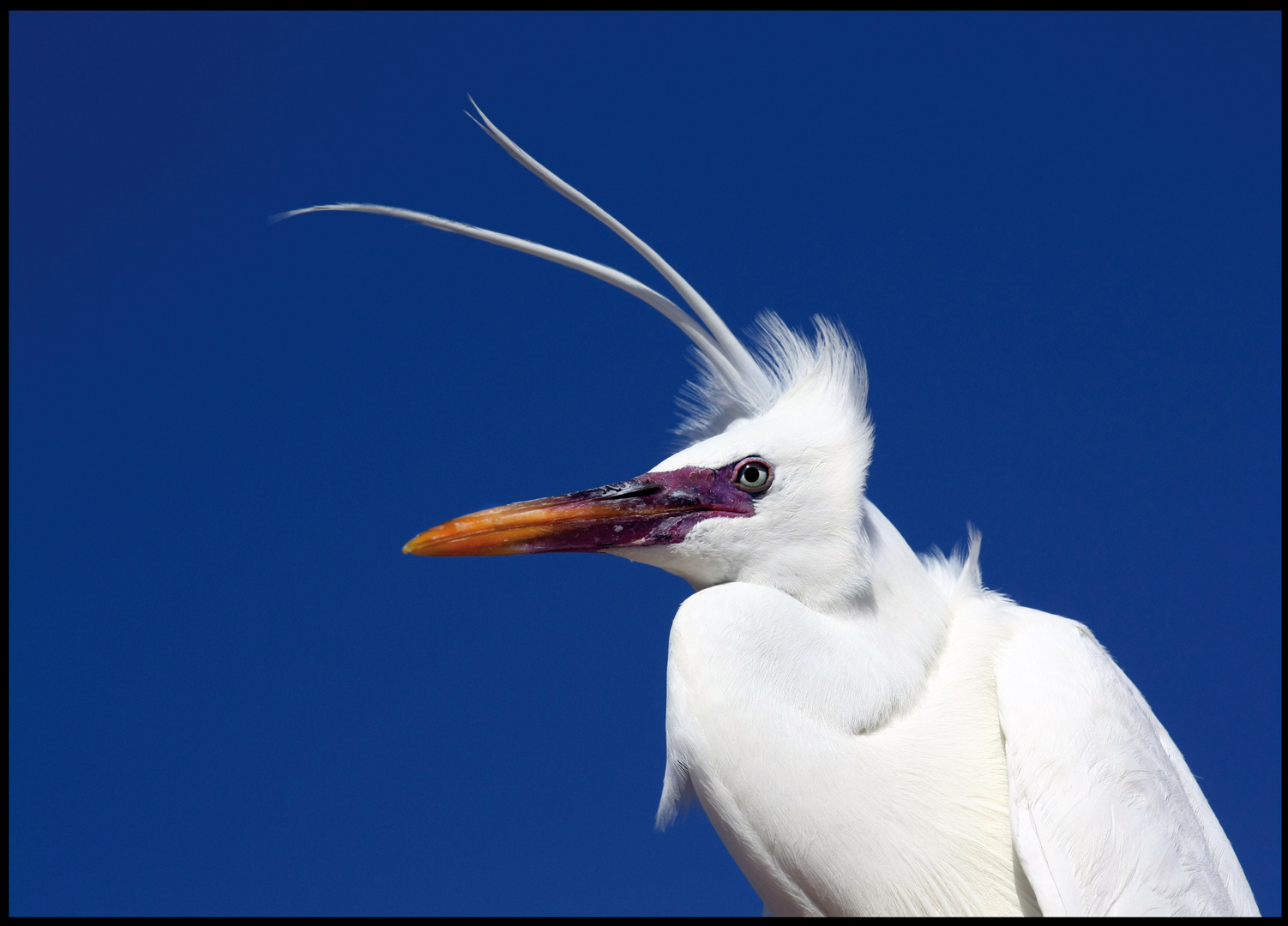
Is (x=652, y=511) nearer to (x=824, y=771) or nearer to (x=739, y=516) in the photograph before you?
(x=739, y=516)

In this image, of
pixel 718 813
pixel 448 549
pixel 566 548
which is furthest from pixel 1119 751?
pixel 448 549

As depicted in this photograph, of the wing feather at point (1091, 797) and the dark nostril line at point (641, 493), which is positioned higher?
the dark nostril line at point (641, 493)

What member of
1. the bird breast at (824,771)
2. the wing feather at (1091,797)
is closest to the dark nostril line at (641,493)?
the bird breast at (824,771)

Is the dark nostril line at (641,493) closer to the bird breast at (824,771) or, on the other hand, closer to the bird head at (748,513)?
the bird head at (748,513)

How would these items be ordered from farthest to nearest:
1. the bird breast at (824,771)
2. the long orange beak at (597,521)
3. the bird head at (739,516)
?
1. the long orange beak at (597,521)
2. the bird head at (739,516)
3. the bird breast at (824,771)

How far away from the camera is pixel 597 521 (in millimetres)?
2838

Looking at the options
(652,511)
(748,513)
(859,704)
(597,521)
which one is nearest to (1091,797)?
(859,704)

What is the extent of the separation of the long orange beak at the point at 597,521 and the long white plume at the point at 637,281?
413 mm

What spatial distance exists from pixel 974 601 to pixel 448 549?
4.54 feet

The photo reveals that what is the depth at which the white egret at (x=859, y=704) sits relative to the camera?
2426mm

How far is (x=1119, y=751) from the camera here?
8.66 feet

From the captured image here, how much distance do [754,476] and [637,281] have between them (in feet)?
2.36

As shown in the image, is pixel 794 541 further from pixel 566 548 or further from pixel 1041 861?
pixel 1041 861

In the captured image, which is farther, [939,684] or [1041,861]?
[939,684]
